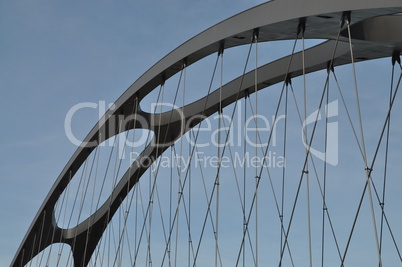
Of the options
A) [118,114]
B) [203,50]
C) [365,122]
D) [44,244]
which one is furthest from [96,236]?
[203,50]

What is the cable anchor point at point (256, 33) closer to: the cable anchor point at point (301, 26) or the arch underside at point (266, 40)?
the arch underside at point (266, 40)

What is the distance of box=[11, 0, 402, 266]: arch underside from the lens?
13.1 metres

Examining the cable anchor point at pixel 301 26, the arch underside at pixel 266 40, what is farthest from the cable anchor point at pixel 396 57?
the cable anchor point at pixel 301 26

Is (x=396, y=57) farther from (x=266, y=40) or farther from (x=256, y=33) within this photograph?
(x=256, y=33)

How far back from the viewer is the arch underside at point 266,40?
13.1m

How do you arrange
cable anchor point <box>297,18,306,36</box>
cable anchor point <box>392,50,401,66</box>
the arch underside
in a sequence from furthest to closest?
cable anchor point <box>392,50,401,66</box>
cable anchor point <box>297,18,306,36</box>
the arch underside

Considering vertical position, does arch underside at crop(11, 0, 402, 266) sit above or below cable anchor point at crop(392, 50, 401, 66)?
above

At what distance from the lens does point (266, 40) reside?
15195 millimetres

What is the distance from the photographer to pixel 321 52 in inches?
645

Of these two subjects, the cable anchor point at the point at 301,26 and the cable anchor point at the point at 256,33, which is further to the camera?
the cable anchor point at the point at 256,33

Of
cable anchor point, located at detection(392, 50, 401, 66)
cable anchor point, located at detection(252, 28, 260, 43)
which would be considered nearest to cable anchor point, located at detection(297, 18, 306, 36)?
cable anchor point, located at detection(252, 28, 260, 43)

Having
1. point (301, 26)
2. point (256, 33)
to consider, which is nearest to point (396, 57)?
point (301, 26)

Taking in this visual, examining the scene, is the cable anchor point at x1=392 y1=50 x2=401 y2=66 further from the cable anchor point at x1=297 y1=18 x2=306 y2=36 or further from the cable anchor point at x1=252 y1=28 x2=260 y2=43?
the cable anchor point at x1=252 y1=28 x2=260 y2=43

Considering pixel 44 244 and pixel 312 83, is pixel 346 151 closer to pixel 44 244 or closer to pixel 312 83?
pixel 312 83
